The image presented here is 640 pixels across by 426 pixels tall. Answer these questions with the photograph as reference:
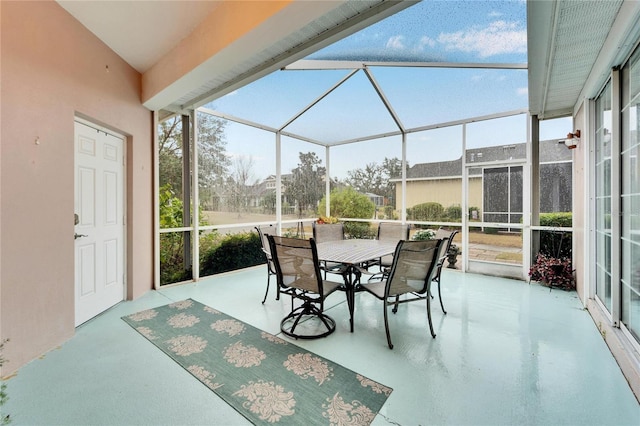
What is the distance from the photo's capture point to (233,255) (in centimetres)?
507

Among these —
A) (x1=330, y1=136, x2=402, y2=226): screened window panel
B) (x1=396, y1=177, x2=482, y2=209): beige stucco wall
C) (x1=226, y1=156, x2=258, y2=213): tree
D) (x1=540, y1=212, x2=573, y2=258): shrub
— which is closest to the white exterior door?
(x1=226, y1=156, x2=258, y2=213): tree

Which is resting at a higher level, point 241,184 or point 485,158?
point 485,158

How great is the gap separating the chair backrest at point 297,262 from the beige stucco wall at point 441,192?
3789 mm

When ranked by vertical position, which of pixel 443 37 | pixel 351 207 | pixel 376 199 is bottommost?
pixel 351 207

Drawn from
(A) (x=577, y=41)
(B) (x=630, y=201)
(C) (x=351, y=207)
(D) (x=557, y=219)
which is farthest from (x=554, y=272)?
(C) (x=351, y=207)

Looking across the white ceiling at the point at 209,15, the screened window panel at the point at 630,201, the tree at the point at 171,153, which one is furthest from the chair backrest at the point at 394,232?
the tree at the point at 171,153

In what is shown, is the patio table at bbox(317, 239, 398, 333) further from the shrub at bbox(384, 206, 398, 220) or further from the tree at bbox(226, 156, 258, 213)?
the shrub at bbox(384, 206, 398, 220)

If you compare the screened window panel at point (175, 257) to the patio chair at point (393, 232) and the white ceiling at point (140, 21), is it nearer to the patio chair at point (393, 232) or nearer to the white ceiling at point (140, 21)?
the white ceiling at point (140, 21)

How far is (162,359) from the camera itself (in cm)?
223

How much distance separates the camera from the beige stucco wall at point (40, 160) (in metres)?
2.05

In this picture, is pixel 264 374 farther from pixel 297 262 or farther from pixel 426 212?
pixel 426 212

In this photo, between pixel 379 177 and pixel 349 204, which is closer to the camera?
pixel 379 177

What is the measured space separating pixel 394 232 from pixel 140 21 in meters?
4.04

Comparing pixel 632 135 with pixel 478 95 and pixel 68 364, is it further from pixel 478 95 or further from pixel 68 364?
pixel 68 364
